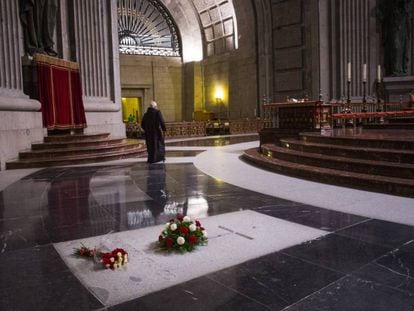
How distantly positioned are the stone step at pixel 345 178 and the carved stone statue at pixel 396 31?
11.7 metres

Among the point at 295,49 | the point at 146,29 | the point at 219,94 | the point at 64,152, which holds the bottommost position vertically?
the point at 64,152

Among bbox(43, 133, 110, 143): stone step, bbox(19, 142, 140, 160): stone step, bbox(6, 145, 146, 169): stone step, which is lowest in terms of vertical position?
bbox(6, 145, 146, 169): stone step

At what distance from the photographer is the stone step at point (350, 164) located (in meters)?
5.98

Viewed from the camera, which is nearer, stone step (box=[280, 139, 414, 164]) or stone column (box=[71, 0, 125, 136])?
stone step (box=[280, 139, 414, 164])

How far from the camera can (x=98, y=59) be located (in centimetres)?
1362

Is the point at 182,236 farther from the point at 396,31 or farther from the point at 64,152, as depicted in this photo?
the point at 396,31

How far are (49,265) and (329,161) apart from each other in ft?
17.7

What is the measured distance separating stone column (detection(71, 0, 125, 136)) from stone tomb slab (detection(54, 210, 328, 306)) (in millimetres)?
10027

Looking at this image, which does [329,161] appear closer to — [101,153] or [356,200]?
[356,200]

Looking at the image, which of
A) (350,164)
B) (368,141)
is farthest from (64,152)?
(368,141)

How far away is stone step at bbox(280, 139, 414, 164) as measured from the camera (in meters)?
6.37

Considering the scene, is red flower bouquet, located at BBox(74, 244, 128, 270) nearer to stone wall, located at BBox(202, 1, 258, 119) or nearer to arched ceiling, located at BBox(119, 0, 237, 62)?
stone wall, located at BBox(202, 1, 258, 119)

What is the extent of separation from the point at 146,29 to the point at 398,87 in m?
16.5

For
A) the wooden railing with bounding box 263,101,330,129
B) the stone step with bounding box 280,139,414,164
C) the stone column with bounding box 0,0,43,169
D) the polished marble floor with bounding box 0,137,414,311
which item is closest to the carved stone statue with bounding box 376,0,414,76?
the wooden railing with bounding box 263,101,330,129
